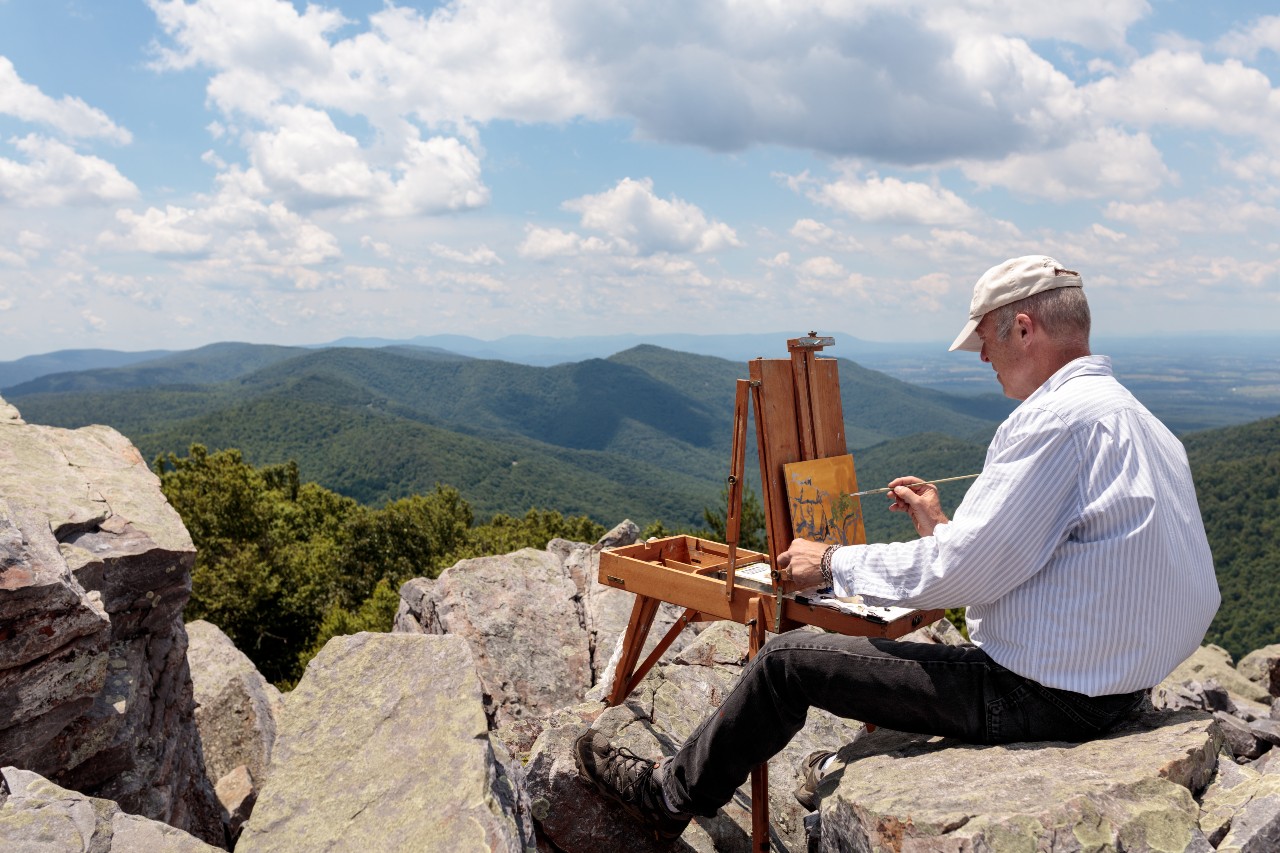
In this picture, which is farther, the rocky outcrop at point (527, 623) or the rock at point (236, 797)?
the rocky outcrop at point (527, 623)

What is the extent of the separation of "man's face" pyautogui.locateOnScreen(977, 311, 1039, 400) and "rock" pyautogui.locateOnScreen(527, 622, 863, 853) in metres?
3.67

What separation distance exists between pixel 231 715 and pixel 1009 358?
10405 mm

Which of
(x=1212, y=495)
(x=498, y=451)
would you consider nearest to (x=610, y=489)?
(x=498, y=451)

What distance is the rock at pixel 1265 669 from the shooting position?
17.1 m

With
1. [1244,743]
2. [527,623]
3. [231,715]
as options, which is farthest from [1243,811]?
[231,715]

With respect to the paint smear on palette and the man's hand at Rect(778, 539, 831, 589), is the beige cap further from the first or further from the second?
the paint smear on palette

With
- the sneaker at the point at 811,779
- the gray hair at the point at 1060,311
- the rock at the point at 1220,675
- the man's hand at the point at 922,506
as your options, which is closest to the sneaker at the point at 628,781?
the sneaker at the point at 811,779

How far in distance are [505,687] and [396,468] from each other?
155912 mm

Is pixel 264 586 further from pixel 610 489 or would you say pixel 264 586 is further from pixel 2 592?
pixel 610 489

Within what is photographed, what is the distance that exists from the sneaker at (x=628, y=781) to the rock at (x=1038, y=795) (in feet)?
4.16

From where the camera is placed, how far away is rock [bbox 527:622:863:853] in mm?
5895

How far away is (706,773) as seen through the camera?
486 cm

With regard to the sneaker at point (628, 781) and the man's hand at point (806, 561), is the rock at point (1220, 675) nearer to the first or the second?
the sneaker at point (628, 781)

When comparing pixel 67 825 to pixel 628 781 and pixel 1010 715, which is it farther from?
pixel 1010 715
